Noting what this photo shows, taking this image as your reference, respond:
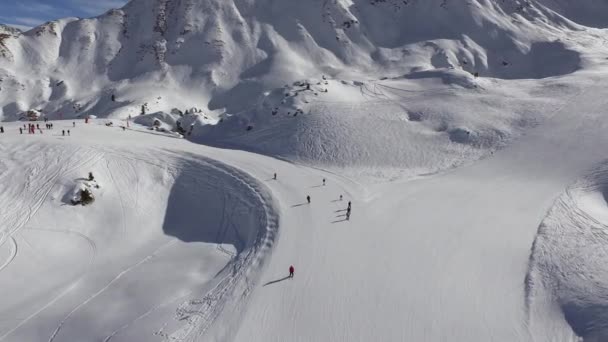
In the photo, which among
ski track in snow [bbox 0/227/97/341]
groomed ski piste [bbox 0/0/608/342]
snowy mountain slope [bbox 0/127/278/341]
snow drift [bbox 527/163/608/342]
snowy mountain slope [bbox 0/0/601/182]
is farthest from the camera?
snowy mountain slope [bbox 0/0/601/182]

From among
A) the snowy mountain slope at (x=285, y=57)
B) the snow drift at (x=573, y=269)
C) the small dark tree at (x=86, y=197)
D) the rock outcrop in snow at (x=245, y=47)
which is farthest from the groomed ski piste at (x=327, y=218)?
the rock outcrop in snow at (x=245, y=47)

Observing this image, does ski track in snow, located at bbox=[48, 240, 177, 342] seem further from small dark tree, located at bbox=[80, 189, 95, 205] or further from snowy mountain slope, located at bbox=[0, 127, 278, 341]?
small dark tree, located at bbox=[80, 189, 95, 205]

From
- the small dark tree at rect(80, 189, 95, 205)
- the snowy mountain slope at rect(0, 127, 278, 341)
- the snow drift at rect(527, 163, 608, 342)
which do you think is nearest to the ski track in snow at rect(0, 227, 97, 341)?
the snowy mountain slope at rect(0, 127, 278, 341)

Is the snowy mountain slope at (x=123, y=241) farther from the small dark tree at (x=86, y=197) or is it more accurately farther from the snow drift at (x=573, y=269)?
the snow drift at (x=573, y=269)

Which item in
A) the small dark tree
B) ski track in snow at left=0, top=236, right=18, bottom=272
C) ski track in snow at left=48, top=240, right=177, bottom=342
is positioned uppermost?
the small dark tree

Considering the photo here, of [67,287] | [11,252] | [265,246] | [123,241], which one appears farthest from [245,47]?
[67,287]

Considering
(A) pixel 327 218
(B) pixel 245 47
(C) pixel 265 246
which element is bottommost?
(C) pixel 265 246

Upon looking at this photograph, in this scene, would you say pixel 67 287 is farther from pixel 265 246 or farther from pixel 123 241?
pixel 265 246

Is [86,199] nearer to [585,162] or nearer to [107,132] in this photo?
[107,132]

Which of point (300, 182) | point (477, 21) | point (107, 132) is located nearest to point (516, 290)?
point (300, 182)
